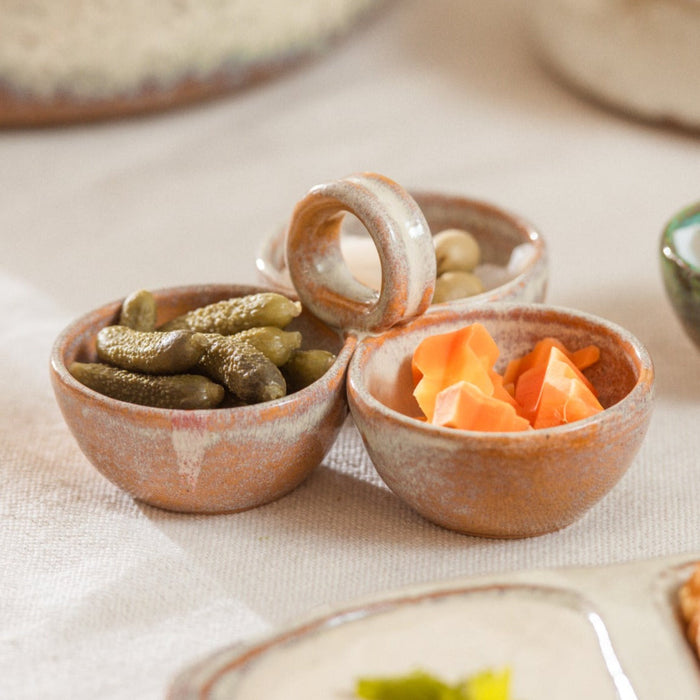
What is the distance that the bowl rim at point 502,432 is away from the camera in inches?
31.6

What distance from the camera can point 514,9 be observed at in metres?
2.50

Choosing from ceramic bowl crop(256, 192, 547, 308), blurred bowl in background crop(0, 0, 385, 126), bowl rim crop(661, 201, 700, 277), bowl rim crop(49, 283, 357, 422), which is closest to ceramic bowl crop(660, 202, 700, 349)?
bowl rim crop(661, 201, 700, 277)

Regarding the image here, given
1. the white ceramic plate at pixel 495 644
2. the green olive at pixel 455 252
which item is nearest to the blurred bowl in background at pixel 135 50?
the green olive at pixel 455 252

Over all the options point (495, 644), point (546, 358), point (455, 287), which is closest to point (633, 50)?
point (455, 287)

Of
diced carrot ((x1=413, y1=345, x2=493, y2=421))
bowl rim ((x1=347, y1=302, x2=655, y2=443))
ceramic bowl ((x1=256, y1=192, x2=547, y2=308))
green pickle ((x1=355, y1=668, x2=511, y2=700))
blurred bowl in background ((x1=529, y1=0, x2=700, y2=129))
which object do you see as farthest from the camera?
blurred bowl in background ((x1=529, y1=0, x2=700, y2=129))

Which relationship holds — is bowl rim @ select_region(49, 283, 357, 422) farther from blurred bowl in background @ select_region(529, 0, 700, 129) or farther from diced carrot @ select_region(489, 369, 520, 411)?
blurred bowl in background @ select_region(529, 0, 700, 129)

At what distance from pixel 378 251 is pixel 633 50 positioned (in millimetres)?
1017

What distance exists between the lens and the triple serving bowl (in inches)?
32.2

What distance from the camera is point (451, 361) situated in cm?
93

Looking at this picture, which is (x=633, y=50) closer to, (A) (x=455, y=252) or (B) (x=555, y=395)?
(A) (x=455, y=252)

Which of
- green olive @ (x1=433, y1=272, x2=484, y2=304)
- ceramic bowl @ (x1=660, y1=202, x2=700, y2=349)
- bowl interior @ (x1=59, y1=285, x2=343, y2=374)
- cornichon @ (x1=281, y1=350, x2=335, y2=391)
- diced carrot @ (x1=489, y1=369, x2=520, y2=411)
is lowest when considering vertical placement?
bowl interior @ (x1=59, y1=285, x2=343, y2=374)

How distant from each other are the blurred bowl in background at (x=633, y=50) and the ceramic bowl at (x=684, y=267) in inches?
24.8

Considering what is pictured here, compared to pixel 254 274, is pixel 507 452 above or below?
above

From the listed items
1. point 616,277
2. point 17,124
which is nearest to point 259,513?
point 616,277
